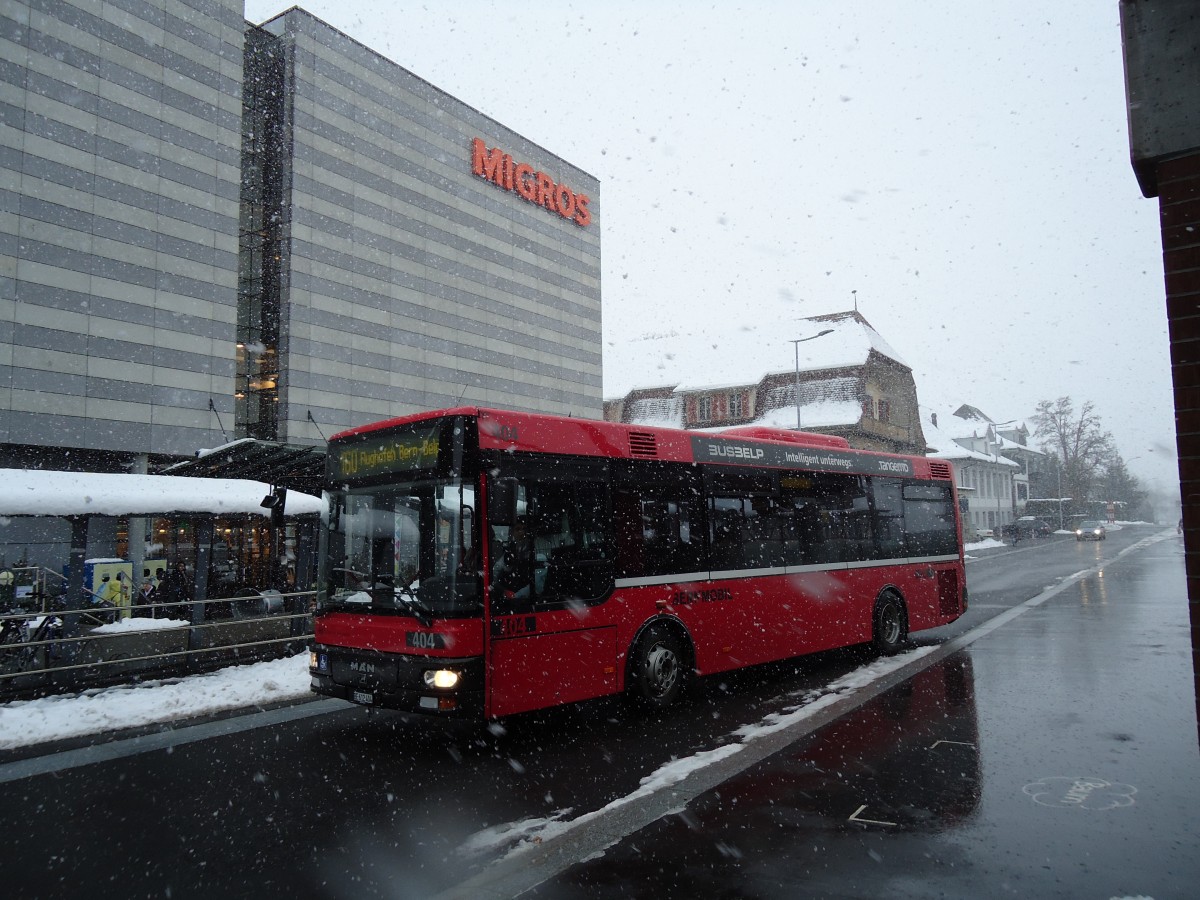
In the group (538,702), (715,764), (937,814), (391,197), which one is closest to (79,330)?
(391,197)

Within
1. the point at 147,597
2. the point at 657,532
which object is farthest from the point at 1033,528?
the point at 657,532

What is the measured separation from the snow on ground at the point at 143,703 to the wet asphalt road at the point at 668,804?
0.96 meters

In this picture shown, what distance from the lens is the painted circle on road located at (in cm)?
525

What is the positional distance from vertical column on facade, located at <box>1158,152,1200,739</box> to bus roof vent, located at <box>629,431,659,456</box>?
5.75 m

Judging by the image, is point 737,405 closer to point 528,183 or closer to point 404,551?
point 528,183

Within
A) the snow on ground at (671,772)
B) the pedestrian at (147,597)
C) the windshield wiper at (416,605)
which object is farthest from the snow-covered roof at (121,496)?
the snow on ground at (671,772)

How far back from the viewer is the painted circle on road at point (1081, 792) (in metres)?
5.25

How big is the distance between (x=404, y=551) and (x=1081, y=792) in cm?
557

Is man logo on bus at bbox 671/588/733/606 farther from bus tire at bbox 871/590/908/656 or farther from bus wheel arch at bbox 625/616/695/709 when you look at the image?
bus tire at bbox 871/590/908/656

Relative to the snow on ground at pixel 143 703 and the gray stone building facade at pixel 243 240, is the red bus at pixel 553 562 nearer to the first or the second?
the snow on ground at pixel 143 703

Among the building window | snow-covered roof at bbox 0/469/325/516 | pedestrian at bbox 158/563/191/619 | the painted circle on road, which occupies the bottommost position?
the painted circle on road

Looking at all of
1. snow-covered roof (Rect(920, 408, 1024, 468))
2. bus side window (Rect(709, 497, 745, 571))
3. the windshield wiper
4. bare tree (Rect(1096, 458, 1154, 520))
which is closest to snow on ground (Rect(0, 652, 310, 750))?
the windshield wiper

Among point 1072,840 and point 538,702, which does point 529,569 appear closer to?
point 538,702

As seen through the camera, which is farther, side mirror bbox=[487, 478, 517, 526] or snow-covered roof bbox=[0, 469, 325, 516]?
snow-covered roof bbox=[0, 469, 325, 516]
